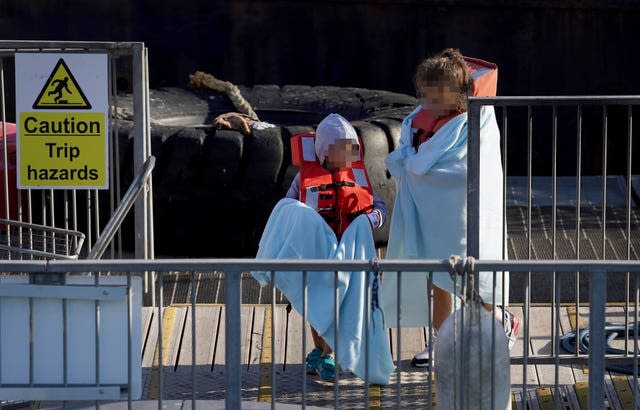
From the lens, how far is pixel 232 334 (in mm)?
4027

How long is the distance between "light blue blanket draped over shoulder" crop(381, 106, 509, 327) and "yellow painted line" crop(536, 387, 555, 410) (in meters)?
0.45

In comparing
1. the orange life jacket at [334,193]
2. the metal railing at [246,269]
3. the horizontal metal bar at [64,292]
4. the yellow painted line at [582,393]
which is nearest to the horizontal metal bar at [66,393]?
the metal railing at [246,269]

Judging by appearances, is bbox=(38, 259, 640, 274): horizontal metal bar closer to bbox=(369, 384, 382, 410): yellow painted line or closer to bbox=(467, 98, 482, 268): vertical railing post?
bbox=(467, 98, 482, 268): vertical railing post

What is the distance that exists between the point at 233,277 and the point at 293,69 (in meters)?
8.30

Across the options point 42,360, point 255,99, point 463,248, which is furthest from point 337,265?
point 255,99

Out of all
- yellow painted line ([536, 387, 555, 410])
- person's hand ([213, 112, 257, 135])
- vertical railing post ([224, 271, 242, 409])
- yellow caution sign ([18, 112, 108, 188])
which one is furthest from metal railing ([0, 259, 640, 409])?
person's hand ([213, 112, 257, 135])

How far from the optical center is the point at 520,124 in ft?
39.8

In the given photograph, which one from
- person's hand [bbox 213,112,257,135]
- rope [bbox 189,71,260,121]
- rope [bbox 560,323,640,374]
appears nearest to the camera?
rope [bbox 560,323,640,374]

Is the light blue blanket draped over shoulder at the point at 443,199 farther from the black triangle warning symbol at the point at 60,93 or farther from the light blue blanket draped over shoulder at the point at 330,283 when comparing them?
the black triangle warning symbol at the point at 60,93

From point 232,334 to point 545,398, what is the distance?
2.18m

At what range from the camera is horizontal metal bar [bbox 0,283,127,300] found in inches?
157

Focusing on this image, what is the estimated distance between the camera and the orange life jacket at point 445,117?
233 inches

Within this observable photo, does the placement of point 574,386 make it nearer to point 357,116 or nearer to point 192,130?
point 192,130

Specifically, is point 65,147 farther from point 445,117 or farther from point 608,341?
point 608,341
